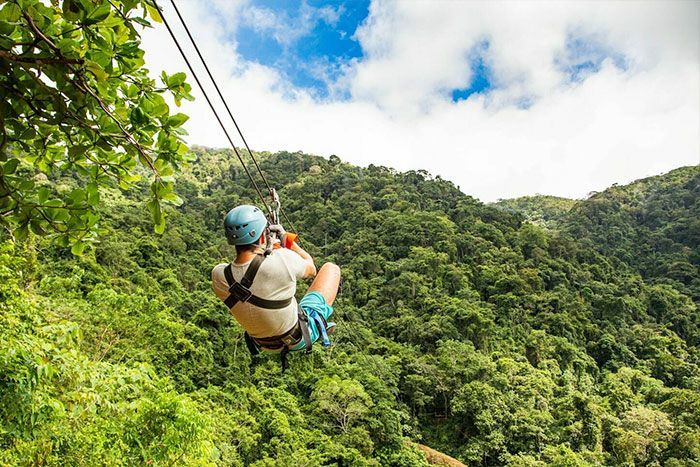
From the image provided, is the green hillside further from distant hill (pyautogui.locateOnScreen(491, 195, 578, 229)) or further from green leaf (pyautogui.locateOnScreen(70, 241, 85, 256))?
distant hill (pyautogui.locateOnScreen(491, 195, 578, 229))

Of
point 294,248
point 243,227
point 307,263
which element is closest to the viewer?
point 243,227

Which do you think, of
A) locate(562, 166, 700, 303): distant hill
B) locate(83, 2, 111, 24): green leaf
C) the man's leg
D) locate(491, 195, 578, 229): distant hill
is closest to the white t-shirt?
the man's leg

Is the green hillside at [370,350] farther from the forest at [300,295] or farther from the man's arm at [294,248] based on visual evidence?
the man's arm at [294,248]

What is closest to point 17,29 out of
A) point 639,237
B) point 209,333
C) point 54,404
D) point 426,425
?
point 54,404

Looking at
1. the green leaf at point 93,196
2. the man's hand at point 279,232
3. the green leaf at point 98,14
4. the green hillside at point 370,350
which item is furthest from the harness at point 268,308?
the green leaf at point 98,14

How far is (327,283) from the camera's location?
10.6ft

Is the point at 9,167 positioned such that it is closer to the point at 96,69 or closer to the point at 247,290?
the point at 96,69

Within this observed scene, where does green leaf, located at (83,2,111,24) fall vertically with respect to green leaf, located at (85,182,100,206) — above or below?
above

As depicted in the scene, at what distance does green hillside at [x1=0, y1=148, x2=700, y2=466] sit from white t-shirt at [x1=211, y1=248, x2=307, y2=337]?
709mm

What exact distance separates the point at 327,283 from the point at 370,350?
80.0 ft

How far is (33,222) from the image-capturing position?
5.30 feet

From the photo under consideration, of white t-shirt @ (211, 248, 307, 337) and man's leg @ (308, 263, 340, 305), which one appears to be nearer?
white t-shirt @ (211, 248, 307, 337)

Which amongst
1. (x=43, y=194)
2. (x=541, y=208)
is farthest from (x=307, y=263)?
(x=541, y=208)

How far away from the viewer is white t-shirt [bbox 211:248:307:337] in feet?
8.38
